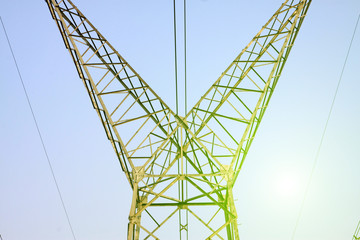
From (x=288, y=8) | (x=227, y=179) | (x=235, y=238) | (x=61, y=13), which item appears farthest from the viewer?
(x=288, y=8)

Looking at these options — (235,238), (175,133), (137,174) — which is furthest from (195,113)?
(235,238)

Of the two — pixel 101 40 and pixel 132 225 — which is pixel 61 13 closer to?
pixel 101 40

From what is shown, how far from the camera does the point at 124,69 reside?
1141cm

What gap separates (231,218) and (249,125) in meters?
3.24

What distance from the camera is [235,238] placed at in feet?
30.0

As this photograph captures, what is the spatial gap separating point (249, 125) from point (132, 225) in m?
5.20

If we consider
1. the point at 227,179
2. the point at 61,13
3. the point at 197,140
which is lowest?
the point at 227,179

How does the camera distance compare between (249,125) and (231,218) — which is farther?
(249,125)

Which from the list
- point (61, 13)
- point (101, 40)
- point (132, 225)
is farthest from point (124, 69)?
point (132, 225)

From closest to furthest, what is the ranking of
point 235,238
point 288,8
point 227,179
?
point 235,238
point 227,179
point 288,8

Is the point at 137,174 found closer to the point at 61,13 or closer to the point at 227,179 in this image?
the point at 227,179

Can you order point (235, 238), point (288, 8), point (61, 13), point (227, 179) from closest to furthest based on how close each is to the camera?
point (235, 238)
point (227, 179)
point (61, 13)
point (288, 8)

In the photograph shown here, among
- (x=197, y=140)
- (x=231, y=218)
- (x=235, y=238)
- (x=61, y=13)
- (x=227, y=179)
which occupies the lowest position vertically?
(x=235, y=238)

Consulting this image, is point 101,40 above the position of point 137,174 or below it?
above
